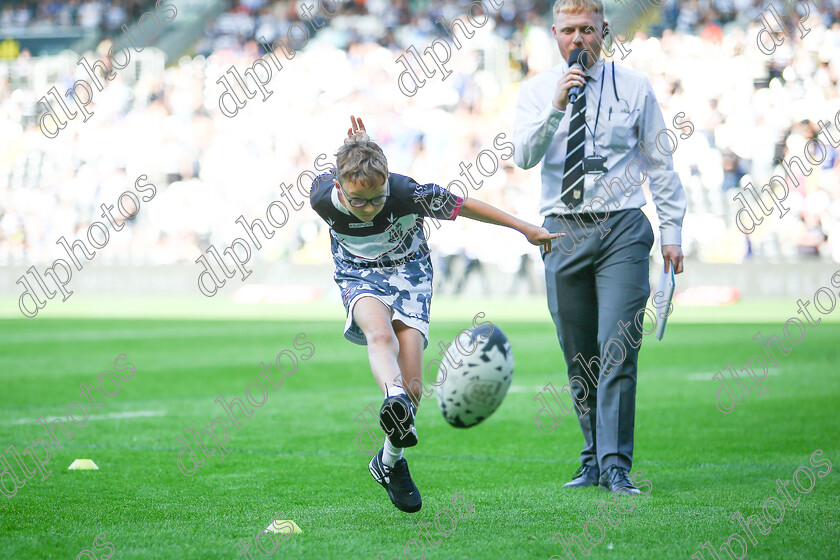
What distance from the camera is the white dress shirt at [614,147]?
5.21m

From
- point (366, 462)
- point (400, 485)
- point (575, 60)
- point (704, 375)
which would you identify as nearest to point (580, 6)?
point (575, 60)

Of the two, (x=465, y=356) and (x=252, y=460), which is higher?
(x=465, y=356)

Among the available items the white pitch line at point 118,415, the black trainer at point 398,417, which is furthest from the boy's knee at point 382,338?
the white pitch line at point 118,415

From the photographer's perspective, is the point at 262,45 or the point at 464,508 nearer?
the point at 464,508

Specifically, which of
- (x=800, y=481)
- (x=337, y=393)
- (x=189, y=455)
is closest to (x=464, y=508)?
(x=800, y=481)

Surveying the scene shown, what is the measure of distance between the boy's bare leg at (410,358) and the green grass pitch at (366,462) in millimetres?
555

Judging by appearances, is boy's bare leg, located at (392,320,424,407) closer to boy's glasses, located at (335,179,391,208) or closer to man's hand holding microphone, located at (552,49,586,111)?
boy's glasses, located at (335,179,391,208)

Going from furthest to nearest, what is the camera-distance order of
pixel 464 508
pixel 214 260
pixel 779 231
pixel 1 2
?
pixel 1 2 < pixel 214 260 < pixel 779 231 < pixel 464 508

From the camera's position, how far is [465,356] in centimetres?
544

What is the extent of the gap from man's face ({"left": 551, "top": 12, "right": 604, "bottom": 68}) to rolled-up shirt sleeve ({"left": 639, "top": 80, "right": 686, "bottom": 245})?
0.38 m

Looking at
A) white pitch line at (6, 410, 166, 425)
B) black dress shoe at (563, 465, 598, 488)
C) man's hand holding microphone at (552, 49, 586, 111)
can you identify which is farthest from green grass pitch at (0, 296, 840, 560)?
man's hand holding microphone at (552, 49, 586, 111)

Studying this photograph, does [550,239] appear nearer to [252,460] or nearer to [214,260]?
[252,460]

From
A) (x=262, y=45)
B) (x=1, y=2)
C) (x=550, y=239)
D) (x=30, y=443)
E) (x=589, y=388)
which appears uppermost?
(x=1, y=2)

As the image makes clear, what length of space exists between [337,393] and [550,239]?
4925 millimetres
